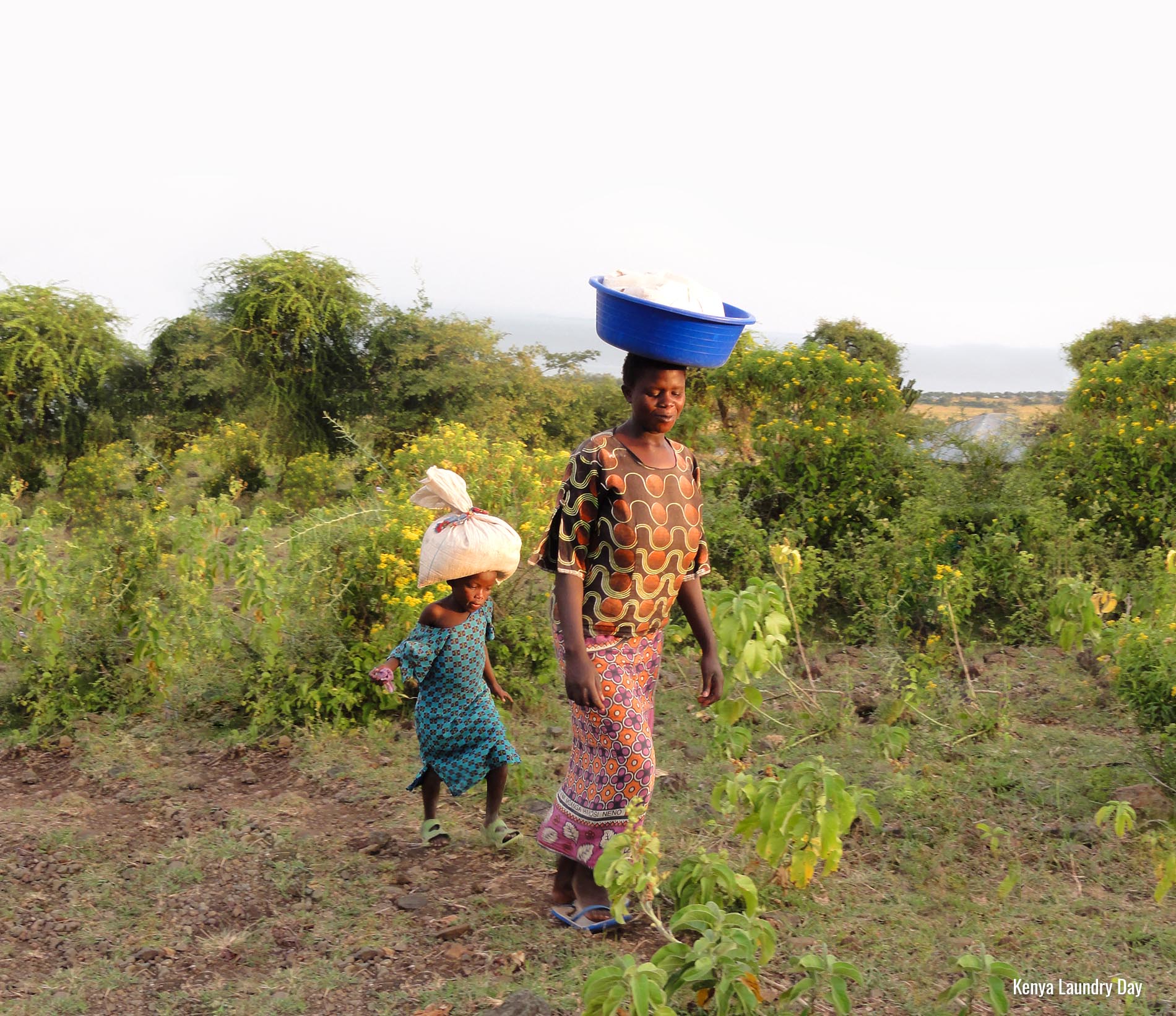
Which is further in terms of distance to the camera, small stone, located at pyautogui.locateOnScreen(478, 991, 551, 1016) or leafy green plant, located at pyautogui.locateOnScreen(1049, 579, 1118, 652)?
leafy green plant, located at pyautogui.locateOnScreen(1049, 579, 1118, 652)

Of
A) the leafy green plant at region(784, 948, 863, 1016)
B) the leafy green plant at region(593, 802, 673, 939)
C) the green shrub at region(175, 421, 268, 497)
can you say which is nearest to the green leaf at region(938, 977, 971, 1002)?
the leafy green plant at region(784, 948, 863, 1016)

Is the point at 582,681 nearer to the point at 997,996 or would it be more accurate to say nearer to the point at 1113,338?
the point at 997,996

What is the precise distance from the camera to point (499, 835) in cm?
392

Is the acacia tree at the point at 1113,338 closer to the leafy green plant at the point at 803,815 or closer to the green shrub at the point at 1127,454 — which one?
the green shrub at the point at 1127,454

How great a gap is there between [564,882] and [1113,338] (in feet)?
36.4

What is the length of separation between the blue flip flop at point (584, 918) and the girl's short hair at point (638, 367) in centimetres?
161

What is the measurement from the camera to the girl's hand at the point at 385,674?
3.66 m

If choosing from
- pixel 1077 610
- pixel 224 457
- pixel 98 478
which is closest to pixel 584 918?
pixel 1077 610

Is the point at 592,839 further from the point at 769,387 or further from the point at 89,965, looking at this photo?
the point at 769,387

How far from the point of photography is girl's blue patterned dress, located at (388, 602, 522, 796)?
388cm

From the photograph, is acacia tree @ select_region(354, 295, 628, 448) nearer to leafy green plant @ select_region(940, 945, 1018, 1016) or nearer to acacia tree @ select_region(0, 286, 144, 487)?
acacia tree @ select_region(0, 286, 144, 487)

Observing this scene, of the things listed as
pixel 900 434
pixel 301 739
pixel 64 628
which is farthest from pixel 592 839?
pixel 900 434

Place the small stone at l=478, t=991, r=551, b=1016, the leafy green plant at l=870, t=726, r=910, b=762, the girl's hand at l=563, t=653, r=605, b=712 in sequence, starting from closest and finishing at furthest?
the small stone at l=478, t=991, r=551, b=1016 → the girl's hand at l=563, t=653, r=605, b=712 → the leafy green plant at l=870, t=726, r=910, b=762

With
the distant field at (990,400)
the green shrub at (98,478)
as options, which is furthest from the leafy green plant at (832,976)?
the distant field at (990,400)
